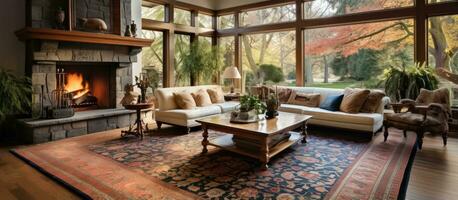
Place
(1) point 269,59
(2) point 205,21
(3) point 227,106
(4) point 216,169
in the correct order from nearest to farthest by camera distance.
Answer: (4) point 216,169
(3) point 227,106
(1) point 269,59
(2) point 205,21

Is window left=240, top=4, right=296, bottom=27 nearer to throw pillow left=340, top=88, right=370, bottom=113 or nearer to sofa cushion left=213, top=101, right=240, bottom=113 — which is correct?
sofa cushion left=213, top=101, right=240, bottom=113

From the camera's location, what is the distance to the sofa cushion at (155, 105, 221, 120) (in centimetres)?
520

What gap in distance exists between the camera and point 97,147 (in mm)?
4344

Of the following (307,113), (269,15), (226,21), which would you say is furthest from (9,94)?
(269,15)

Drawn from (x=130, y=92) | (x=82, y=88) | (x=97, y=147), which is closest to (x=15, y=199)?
(x=97, y=147)

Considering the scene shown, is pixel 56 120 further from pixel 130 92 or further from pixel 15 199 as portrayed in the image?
pixel 15 199

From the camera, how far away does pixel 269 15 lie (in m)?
7.73

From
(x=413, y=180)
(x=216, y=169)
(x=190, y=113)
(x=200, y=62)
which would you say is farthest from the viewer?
(x=200, y=62)

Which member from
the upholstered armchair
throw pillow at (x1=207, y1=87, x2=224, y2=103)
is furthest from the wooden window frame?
throw pillow at (x1=207, y1=87, x2=224, y2=103)

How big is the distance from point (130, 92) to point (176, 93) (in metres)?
0.86

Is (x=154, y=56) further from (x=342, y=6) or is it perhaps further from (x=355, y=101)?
(x=355, y=101)

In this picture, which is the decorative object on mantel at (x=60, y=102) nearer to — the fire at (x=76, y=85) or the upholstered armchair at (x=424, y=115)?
the fire at (x=76, y=85)

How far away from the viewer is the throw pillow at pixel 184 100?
5.55 meters

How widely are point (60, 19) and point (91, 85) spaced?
1595 millimetres
